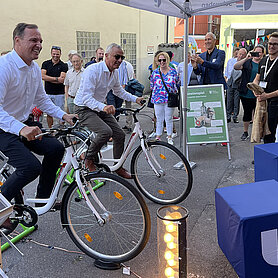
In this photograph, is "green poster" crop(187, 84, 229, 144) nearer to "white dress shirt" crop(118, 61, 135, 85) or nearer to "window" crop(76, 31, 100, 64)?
"white dress shirt" crop(118, 61, 135, 85)

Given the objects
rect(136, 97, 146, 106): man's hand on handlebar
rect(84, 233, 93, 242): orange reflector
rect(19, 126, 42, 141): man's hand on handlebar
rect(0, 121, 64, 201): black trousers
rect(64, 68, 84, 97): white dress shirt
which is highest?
rect(64, 68, 84, 97): white dress shirt

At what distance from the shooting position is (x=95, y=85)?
4.24 metres

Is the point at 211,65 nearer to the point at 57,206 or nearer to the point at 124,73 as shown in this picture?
the point at 124,73

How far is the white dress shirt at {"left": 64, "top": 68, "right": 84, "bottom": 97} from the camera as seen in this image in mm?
6848

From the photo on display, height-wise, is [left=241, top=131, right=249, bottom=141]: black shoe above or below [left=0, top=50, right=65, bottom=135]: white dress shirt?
below

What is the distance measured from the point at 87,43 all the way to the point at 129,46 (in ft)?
9.98

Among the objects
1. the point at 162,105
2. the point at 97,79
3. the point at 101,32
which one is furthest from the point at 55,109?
the point at 101,32

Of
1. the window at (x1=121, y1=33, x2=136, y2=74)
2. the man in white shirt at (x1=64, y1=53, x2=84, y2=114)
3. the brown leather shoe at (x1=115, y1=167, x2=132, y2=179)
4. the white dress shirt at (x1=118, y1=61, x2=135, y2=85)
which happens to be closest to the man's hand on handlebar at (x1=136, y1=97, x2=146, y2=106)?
the brown leather shoe at (x1=115, y1=167, x2=132, y2=179)

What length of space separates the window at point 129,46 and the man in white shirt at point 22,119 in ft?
37.0

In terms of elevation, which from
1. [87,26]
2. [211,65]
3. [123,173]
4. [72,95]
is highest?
[87,26]

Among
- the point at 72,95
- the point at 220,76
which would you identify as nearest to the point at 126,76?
the point at 72,95

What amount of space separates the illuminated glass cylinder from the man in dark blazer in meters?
4.26

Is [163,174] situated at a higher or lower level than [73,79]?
lower

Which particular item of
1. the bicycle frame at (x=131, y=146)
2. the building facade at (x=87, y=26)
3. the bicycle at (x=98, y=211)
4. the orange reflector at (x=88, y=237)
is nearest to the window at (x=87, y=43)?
the building facade at (x=87, y=26)
